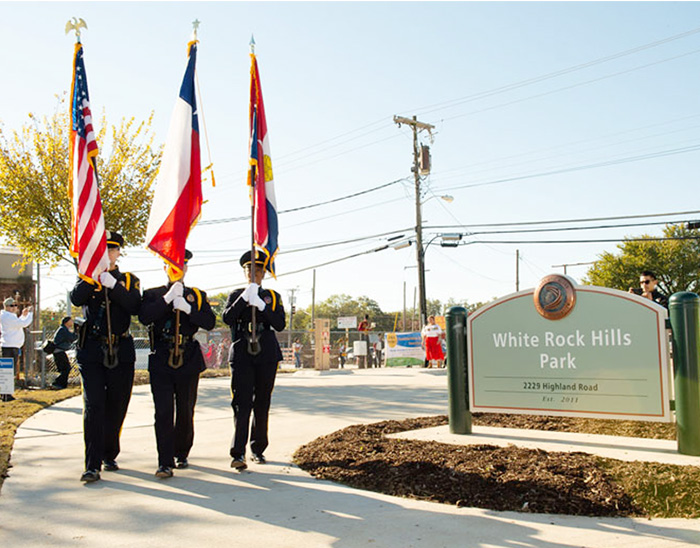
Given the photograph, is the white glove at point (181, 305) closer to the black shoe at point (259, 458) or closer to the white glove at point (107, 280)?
the white glove at point (107, 280)

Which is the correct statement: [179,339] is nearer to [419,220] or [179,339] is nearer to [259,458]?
[259,458]

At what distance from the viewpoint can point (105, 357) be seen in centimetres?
561

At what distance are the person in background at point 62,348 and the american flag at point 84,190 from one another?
9112 mm

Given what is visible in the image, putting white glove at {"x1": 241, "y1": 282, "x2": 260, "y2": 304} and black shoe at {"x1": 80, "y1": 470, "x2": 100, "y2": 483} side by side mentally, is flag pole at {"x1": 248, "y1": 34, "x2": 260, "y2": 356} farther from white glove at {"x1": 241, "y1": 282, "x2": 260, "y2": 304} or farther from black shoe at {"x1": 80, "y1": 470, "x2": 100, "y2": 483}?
black shoe at {"x1": 80, "y1": 470, "x2": 100, "y2": 483}

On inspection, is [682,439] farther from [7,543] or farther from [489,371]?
[7,543]

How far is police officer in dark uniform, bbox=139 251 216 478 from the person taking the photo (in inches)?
219

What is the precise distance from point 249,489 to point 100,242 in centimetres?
254

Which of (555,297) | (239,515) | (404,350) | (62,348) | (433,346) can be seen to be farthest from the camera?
(404,350)

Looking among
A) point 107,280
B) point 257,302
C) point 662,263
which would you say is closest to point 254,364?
point 257,302

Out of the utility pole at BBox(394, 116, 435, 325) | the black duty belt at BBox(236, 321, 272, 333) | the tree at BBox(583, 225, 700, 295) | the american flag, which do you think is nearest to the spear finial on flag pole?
the american flag

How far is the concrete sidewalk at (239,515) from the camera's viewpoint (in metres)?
3.73

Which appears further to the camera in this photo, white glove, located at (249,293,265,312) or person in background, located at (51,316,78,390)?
person in background, located at (51,316,78,390)

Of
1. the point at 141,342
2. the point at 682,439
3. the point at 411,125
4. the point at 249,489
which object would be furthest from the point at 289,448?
the point at 411,125

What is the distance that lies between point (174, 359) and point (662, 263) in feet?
168
